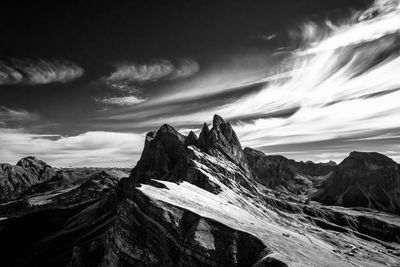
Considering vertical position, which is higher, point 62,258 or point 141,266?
point 141,266

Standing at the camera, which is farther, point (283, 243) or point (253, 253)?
point (283, 243)

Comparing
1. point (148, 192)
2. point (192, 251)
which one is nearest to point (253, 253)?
point (192, 251)

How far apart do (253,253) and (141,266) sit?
3574 cm

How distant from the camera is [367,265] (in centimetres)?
16738

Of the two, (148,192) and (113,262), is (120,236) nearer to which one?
(113,262)

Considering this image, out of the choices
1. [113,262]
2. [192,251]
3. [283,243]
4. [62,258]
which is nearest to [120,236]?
[113,262]

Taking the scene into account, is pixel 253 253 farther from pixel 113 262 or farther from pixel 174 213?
pixel 113 262

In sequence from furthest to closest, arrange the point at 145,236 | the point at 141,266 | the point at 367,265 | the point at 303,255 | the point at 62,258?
1. the point at 62,258
2. the point at 367,265
3. the point at 303,255
4. the point at 145,236
5. the point at 141,266

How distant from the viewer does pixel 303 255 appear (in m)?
A: 114

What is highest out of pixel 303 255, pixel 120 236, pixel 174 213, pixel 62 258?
pixel 174 213

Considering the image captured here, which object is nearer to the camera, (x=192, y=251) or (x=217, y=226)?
(x=192, y=251)

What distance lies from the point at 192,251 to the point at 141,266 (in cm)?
1631

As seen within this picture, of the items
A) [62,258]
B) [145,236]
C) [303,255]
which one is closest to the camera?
[145,236]

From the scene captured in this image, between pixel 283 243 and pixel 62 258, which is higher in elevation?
pixel 283 243
